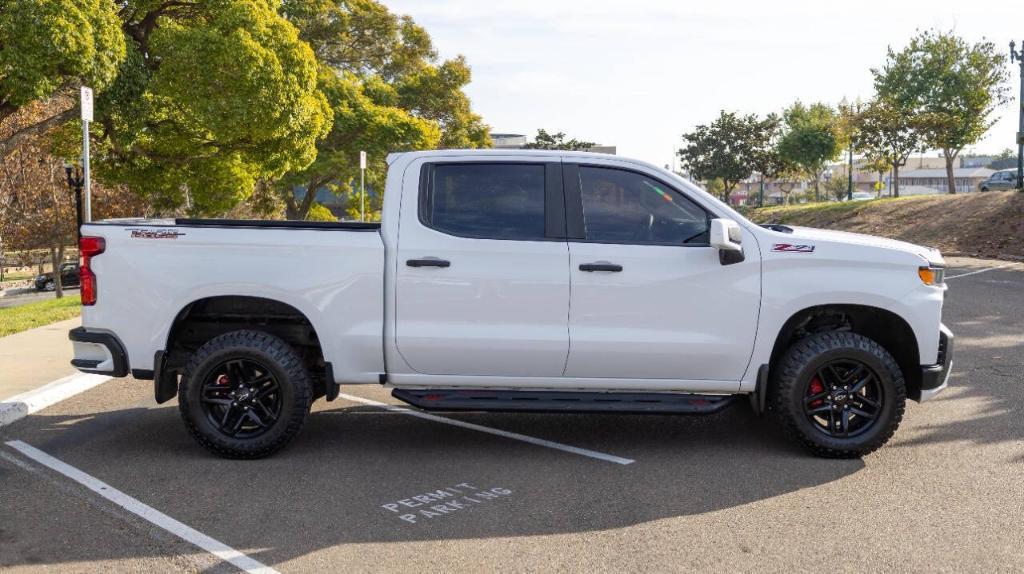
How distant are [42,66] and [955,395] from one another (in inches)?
532

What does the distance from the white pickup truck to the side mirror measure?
0.02 meters

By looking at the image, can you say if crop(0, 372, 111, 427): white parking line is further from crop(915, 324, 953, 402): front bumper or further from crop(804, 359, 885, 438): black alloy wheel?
crop(915, 324, 953, 402): front bumper

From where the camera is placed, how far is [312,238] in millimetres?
6078

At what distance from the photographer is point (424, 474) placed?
588 cm

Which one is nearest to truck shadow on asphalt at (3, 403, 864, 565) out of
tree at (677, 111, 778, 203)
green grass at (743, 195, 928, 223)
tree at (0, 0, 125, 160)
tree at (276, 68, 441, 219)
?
tree at (0, 0, 125, 160)

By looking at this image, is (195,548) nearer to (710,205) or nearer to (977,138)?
(710,205)

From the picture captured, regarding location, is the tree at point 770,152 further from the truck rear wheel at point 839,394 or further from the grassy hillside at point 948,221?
the truck rear wheel at point 839,394

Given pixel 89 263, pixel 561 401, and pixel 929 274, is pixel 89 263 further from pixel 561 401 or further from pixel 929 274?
pixel 929 274

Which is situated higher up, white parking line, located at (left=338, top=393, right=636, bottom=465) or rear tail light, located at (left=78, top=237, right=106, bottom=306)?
rear tail light, located at (left=78, top=237, right=106, bottom=306)

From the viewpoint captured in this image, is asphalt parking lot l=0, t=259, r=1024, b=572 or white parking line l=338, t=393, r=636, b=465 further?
white parking line l=338, t=393, r=636, b=465

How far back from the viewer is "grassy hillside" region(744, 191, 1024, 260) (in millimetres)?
27906

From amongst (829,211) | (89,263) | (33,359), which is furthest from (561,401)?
(829,211)

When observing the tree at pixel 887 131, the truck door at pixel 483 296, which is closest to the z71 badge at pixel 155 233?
the truck door at pixel 483 296

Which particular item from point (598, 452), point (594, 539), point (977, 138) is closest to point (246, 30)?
point (598, 452)
